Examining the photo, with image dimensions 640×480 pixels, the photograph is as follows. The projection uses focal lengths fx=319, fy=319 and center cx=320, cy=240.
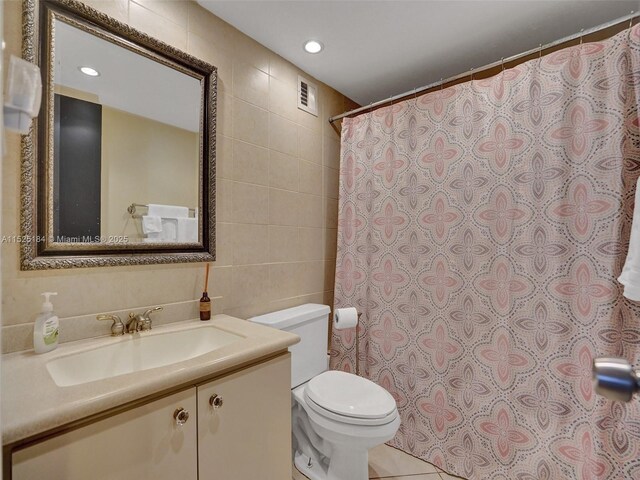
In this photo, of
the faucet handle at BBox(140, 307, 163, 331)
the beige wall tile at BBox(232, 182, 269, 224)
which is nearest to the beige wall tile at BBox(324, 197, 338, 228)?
the beige wall tile at BBox(232, 182, 269, 224)

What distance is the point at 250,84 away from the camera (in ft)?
5.57

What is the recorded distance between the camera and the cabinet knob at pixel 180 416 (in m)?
0.89

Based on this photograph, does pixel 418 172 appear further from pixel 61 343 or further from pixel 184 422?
pixel 61 343

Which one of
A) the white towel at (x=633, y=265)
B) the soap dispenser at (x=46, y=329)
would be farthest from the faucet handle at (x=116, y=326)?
the white towel at (x=633, y=265)

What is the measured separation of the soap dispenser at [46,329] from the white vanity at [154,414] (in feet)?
0.09

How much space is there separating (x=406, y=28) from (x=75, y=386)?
1987 mm

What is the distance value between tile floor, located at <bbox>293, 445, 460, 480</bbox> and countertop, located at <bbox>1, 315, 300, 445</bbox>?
1.03m

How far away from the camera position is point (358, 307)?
2.06 metres

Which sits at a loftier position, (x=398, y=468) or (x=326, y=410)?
(x=326, y=410)

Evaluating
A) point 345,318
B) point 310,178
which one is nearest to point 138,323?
point 345,318

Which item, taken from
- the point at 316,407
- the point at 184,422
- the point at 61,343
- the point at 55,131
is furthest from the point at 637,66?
the point at 61,343

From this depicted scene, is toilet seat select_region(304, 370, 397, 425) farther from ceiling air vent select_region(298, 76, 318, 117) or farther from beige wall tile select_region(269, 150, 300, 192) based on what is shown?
ceiling air vent select_region(298, 76, 318, 117)

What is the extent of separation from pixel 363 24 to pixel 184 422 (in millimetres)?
1848

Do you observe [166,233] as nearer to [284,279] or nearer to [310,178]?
[284,279]
